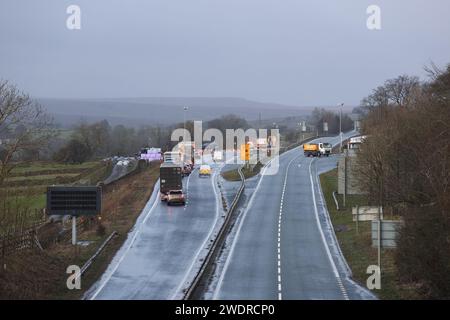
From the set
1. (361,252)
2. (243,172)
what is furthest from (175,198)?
(243,172)

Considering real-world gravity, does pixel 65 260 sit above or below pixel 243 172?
below

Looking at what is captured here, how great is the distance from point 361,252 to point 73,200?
16212 mm

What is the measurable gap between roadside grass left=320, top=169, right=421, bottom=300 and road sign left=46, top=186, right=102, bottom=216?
14.3 m

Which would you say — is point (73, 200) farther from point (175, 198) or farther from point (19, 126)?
point (175, 198)

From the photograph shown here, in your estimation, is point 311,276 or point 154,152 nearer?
point 311,276

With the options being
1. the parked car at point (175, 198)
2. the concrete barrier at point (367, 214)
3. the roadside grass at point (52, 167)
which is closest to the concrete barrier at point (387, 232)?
the concrete barrier at point (367, 214)

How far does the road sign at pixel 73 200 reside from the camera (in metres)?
39.6

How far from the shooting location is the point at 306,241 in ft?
138

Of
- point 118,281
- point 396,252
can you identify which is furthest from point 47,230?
point 396,252

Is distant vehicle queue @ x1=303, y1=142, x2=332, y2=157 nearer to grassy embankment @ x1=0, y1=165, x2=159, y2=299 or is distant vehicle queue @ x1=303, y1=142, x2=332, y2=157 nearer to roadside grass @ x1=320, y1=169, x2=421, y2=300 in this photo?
roadside grass @ x1=320, y1=169, x2=421, y2=300

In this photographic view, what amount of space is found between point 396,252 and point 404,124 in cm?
2074

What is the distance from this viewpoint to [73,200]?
39.8 meters

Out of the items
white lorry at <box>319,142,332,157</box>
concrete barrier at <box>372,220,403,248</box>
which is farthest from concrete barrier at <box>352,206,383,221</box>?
white lorry at <box>319,142,332,157</box>

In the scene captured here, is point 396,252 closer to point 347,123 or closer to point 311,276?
point 311,276
